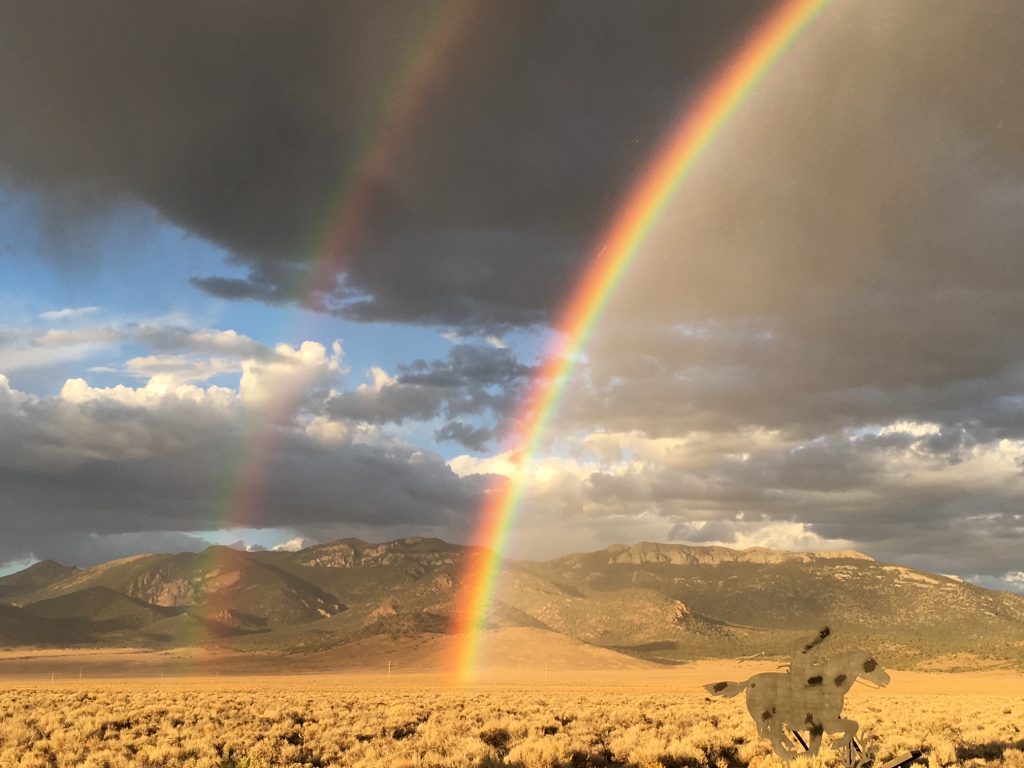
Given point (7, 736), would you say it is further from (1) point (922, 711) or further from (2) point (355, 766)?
(1) point (922, 711)

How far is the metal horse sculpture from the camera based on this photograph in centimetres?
1694

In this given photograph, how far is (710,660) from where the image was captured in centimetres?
16512

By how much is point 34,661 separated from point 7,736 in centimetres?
15376

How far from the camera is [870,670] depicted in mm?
16781

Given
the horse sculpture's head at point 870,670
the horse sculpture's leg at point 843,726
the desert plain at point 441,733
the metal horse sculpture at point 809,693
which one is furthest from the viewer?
the desert plain at point 441,733

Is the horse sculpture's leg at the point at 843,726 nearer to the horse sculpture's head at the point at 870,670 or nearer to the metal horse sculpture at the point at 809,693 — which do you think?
the metal horse sculpture at the point at 809,693

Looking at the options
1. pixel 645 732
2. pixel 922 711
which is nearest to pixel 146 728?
pixel 645 732

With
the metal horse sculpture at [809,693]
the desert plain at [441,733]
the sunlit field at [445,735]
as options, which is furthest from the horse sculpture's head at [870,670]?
the sunlit field at [445,735]

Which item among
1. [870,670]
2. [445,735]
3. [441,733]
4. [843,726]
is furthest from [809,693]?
[441,733]

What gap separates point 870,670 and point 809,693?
1.24 metres

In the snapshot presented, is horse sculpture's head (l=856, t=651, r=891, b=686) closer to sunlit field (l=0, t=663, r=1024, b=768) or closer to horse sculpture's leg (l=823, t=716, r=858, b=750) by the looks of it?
horse sculpture's leg (l=823, t=716, r=858, b=750)

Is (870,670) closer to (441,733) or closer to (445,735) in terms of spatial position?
(445,735)

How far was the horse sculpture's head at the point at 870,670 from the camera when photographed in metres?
16.6

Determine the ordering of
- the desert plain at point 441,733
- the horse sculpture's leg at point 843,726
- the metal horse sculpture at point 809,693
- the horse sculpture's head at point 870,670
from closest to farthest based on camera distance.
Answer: the horse sculpture's head at point 870,670, the horse sculpture's leg at point 843,726, the metal horse sculpture at point 809,693, the desert plain at point 441,733
